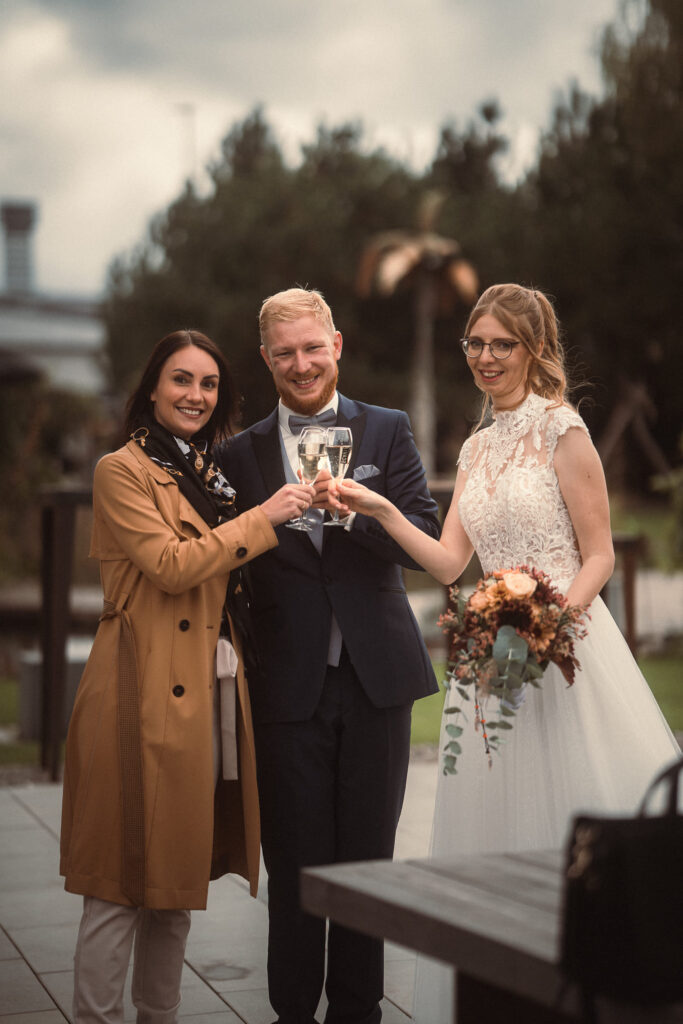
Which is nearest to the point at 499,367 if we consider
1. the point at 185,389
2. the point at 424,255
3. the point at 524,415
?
the point at 524,415

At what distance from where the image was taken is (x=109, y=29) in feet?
102

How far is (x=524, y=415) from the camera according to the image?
373 cm

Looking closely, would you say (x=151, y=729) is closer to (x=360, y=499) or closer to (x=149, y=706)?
(x=149, y=706)

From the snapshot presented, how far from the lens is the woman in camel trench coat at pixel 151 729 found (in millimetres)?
3445

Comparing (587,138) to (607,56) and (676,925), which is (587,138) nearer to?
(607,56)

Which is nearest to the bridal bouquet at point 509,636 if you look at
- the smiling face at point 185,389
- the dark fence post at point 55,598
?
the smiling face at point 185,389

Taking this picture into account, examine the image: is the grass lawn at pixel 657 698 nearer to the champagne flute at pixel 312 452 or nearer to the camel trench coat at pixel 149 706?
the camel trench coat at pixel 149 706

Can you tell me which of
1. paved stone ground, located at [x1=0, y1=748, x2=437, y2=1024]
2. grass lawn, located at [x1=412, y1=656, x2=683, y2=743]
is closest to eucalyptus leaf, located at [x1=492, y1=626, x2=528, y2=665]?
paved stone ground, located at [x1=0, y1=748, x2=437, y2=1024]

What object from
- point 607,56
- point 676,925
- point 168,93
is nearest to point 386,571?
point 676,925

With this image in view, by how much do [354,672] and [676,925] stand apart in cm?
189

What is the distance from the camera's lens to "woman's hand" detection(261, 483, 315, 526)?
11.2ft

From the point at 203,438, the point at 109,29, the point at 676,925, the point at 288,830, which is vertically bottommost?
the point at 288,830

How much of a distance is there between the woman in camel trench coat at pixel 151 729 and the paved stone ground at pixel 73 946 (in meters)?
0.67

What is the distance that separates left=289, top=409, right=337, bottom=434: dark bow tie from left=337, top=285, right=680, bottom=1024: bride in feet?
0.94
